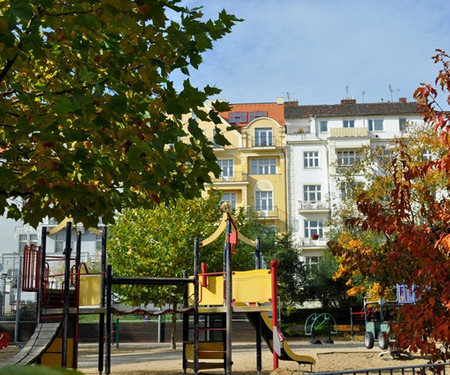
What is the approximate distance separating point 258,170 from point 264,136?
3101 millimetres

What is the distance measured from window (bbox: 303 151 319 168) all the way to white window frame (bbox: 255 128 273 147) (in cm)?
328

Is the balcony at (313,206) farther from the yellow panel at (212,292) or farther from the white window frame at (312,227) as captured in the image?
the yellow panel at (212,292)

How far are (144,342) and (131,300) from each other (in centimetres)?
726

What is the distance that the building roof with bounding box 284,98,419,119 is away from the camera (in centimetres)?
5744

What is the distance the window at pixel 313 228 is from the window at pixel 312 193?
1993mm

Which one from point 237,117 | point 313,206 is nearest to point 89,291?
point 313,206

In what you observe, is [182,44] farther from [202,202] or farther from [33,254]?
[202,202]

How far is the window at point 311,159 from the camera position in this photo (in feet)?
182

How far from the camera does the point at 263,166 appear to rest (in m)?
55.7

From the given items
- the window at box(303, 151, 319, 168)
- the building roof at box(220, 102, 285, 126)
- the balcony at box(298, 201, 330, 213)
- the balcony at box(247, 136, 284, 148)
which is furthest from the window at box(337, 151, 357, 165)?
the building roof at box(220, 102, 285, 126)

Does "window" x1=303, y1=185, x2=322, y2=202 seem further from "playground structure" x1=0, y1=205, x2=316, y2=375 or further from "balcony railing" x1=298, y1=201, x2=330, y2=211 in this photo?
"playground structure" x1=0, y1=205, x2=316, y2=375

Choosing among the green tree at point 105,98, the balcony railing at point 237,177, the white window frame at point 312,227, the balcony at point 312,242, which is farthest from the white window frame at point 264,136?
the green tree at point 105,98

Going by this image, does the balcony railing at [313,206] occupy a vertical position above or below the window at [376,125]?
below

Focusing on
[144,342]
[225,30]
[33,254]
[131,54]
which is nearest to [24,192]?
[131,54]
